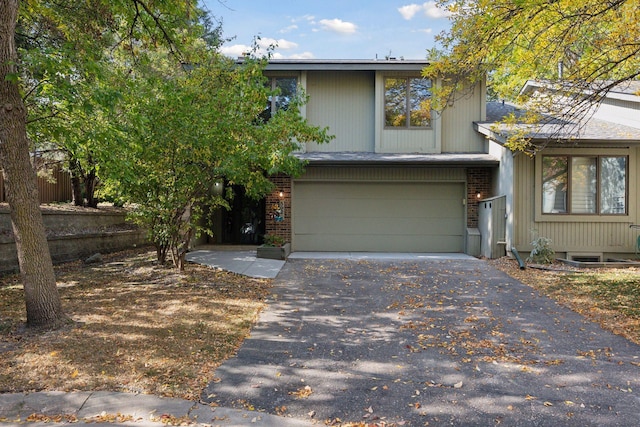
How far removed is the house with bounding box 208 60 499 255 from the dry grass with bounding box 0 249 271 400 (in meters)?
4.90

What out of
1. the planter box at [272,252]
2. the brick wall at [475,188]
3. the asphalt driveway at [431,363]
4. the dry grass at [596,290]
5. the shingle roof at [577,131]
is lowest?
the asphalt driveway at [431,363]

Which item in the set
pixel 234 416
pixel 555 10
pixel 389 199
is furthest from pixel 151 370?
pixel 389 199

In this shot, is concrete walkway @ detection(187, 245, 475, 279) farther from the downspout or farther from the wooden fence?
the wooden fence

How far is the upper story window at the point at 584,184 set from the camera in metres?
11.2

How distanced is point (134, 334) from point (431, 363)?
11.2ft

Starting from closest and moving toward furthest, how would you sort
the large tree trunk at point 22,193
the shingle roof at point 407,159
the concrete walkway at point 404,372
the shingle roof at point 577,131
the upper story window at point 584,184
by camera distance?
the concrete walkway at point 404,372 → the large tree trunk at point 22,193 → the shingle roof at point 577,131 → the upper story window at point 584,184 → the shingle roof at point 407,159

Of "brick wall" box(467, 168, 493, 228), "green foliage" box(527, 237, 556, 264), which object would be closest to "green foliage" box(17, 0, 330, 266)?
"green foliage" box(527, 237, 556, 264)

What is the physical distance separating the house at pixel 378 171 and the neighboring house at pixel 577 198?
1803 mm

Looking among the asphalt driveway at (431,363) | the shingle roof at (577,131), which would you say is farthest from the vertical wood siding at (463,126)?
the asphalt driveway at (431,363)

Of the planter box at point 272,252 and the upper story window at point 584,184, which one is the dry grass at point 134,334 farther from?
the upper story window at point 584,184

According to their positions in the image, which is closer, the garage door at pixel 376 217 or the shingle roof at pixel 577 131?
the shingle roof at pixel 577 131

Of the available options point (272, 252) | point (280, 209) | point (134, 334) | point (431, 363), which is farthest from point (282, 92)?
point (431, 363)

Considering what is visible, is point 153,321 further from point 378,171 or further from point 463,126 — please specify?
point 463,126

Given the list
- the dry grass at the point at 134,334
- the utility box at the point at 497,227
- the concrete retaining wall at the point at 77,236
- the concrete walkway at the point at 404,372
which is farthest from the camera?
the utility box at the point at 497,227
